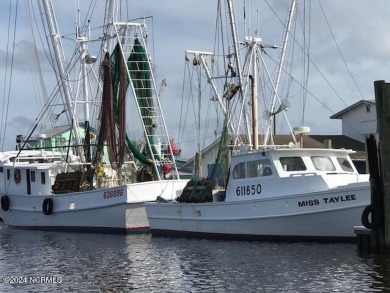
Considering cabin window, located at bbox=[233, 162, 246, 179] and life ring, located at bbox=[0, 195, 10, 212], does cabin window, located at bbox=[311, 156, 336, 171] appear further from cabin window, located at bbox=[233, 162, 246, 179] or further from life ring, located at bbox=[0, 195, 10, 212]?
life ring, located at bbox=[0, 195, 10, 212]

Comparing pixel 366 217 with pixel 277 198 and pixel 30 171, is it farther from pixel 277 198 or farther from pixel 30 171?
pixel 30 171

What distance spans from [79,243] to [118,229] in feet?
11.0

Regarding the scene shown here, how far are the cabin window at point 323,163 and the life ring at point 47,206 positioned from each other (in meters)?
14.5

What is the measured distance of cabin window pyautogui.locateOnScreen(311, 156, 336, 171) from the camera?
1067 inches

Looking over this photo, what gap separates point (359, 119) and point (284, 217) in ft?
88.7

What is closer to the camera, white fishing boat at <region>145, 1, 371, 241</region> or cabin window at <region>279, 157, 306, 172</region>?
white fishing boat at <region>145, 1, 371, 241</region>

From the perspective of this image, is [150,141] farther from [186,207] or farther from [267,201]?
[267,201]

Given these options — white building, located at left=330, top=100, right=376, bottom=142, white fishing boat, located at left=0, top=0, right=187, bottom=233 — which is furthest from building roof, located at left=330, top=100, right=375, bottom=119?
white fishing boat, located at left=0, top=0, right=187, bottom=233

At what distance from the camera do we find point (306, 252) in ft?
77.0

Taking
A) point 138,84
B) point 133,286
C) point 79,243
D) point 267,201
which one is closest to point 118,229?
point 79,243

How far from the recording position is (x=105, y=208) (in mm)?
33656

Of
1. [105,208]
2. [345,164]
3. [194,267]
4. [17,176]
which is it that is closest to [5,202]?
[17,176]

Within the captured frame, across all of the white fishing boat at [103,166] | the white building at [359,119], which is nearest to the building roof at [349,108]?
the white building at [359,119]

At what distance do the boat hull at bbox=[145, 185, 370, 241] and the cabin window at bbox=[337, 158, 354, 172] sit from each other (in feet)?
10.5
